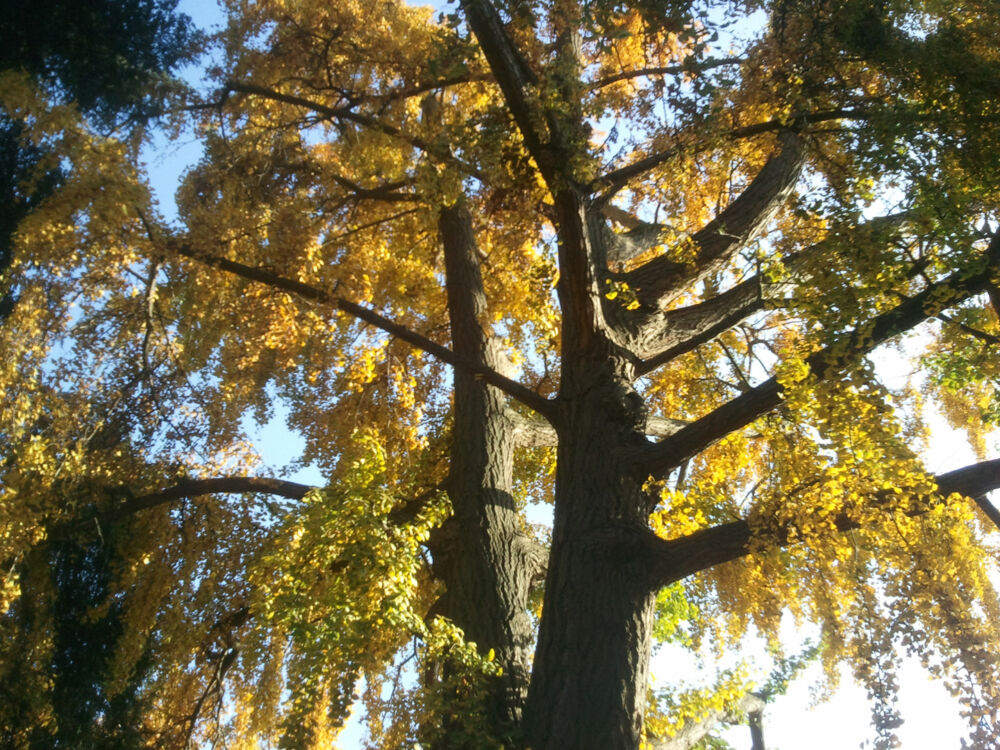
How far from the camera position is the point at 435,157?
5285 mm

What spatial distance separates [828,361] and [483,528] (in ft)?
9.06

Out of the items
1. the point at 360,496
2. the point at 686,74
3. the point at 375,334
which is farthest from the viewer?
the point at 375,334

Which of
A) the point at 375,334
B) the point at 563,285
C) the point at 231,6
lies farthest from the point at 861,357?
the point at 231,6

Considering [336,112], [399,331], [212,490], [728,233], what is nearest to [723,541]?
[399,331]

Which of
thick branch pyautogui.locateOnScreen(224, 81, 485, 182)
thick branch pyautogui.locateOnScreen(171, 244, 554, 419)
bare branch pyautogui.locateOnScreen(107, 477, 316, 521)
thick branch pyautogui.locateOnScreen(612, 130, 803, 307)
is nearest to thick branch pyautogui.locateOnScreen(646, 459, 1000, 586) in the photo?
thick branch pyautogui.locateOnScreen(171, 244, 554, 419)

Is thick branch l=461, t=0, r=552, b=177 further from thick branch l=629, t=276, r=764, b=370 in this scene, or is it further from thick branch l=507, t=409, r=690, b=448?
thick branch l=507, t=409, r=690, b=448

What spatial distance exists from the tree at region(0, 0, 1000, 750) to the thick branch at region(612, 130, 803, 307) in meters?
0.03

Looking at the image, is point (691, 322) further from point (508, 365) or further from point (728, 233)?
point (508, 365)

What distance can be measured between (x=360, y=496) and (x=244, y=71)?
475cm

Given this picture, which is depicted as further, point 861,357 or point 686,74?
point 686,74

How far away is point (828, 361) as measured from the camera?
3.74 meters

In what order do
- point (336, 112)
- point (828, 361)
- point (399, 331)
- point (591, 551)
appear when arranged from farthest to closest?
point (336, 112), point (399, 331), point (591, 551), point (828, 361)

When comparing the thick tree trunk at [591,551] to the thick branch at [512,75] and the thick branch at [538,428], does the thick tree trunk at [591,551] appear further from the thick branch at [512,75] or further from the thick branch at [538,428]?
the thick branch at [538,428]

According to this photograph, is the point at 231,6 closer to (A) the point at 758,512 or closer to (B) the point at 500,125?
(B) the point at 500,125
